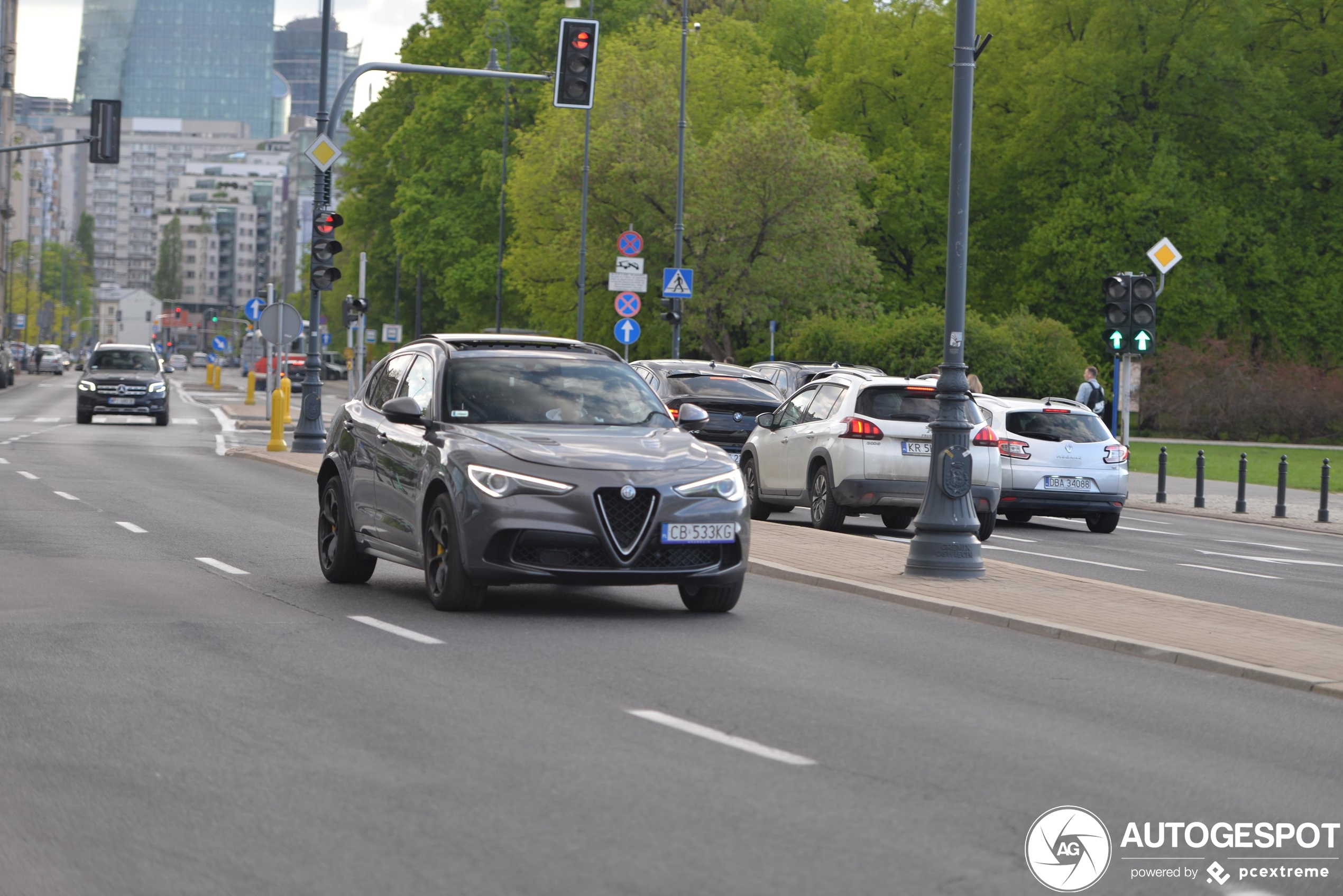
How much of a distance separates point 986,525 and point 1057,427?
127 inches

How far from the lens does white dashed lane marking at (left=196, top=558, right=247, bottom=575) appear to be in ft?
48.0

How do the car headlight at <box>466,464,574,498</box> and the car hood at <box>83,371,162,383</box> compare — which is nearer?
the car headlight at <box>466,464,574,498</box>

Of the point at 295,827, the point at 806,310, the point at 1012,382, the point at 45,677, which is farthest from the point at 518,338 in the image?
the point at 806,310

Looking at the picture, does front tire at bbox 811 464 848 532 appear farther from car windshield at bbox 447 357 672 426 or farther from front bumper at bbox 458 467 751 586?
front bumper at bbox 458 467 751 586

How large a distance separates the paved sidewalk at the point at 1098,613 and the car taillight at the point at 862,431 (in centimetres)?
317

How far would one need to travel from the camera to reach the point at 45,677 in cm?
939

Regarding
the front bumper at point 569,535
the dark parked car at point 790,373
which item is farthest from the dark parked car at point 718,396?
the front bumper at point 569,535

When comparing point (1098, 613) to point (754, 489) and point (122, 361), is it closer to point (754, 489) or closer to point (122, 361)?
point (754, 489)

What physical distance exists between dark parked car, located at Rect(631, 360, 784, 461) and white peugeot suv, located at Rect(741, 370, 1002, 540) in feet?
15.2

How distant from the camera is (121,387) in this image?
47062 millimetres

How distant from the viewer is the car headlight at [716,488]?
464 inches

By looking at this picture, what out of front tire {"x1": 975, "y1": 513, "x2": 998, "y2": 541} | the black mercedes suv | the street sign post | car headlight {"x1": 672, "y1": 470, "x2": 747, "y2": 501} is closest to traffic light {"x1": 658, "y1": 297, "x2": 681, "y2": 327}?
the street sign post

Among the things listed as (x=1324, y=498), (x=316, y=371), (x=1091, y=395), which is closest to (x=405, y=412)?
(x=1324, y=498)

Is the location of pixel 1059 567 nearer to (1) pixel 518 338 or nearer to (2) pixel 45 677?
(1) pixel 518 338
